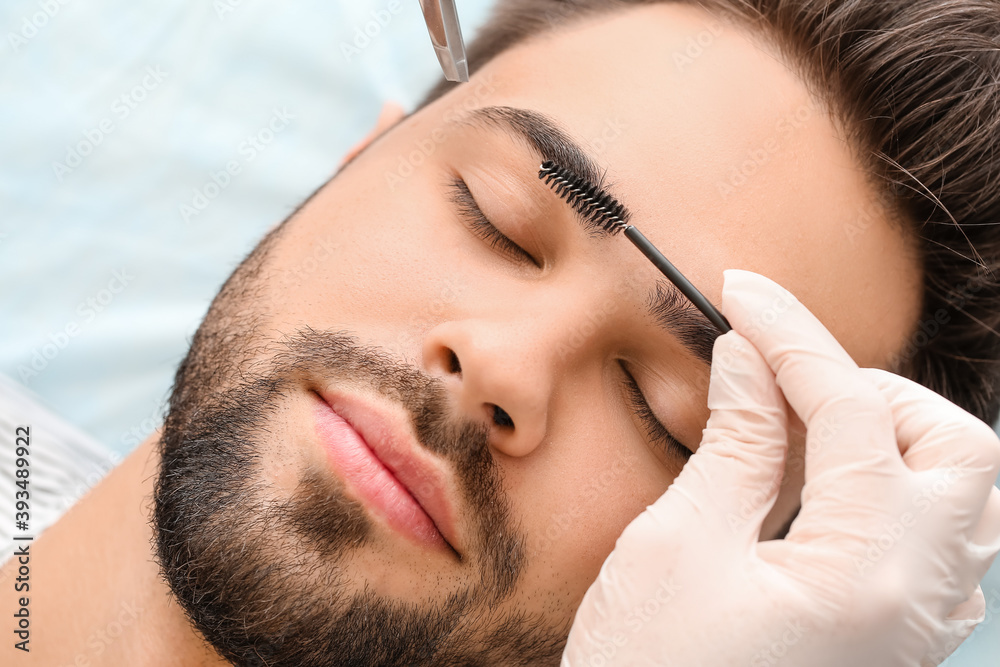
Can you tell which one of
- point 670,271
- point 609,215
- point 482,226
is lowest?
point 670,271

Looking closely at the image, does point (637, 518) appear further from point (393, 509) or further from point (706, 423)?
point (393, 509)

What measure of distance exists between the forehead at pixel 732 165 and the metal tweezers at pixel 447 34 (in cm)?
9

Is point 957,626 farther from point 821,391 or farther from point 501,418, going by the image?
point 501,418

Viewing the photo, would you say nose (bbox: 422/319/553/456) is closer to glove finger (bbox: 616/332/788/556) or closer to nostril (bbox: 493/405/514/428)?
nostril (bbox: 493/405/514/428)

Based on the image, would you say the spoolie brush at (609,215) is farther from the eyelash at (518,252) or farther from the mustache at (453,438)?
the mustache at (453,438)

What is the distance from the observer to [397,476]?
844 mm

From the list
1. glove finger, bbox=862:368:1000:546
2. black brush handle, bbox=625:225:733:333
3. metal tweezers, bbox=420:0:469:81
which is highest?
metal tweezers, bbox=420:0:469:81

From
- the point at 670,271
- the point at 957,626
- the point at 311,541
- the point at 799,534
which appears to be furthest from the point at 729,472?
the point at 311,541

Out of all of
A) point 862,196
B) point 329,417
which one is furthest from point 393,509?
point 862,196

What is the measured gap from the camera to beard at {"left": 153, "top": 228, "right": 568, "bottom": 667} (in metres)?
0.84

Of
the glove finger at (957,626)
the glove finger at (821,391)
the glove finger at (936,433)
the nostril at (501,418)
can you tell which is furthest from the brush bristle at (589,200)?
the glove finger at (957,626)

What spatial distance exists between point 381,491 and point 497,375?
19 centimetres

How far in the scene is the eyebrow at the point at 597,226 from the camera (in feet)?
2.89

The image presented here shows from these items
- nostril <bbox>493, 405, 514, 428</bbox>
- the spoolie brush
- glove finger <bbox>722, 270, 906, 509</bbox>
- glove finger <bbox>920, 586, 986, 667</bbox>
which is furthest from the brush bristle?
glove finger <bbox>920, 586, 986, 667</bbox>
